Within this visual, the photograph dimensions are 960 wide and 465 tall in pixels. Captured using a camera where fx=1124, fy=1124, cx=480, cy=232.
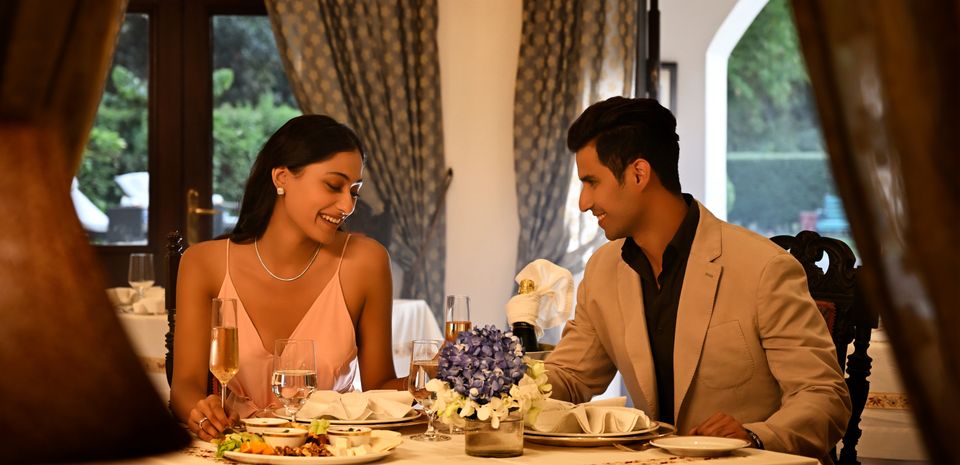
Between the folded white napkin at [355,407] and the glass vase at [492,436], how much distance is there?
0.34 metres

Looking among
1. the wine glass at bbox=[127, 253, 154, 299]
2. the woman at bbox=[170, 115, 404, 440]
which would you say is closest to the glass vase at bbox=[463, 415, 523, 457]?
the woman at bbox=[170, 115, 404, 440]

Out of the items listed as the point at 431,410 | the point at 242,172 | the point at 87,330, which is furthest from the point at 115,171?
the point at 87,330

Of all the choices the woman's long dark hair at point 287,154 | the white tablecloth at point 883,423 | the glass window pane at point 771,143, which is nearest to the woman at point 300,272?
the woman's long dark hair at point 287,154

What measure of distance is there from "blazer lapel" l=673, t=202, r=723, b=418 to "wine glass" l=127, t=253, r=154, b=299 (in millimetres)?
3544

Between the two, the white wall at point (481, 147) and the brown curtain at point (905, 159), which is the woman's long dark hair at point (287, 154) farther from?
the white wall at point (481, 147)

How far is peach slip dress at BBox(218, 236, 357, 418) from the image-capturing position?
9.18ft

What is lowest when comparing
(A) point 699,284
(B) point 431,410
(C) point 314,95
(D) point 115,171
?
(B) point 431,410

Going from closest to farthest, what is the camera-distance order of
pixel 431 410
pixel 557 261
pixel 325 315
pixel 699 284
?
pixel 431 410 → pixel 699 284 → pixel 325 315 → pixel 557 261

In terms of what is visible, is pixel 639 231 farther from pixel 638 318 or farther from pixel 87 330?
pixel 87 330

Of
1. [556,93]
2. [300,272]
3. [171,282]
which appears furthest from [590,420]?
[556,93]

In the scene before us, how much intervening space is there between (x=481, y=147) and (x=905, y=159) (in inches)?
278

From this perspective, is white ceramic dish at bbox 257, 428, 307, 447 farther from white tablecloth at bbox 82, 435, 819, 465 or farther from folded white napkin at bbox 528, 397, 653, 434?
folded white napkin at bbox 528, 397, 653, 434

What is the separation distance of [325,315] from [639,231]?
874 mm

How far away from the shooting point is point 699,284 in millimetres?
2457
